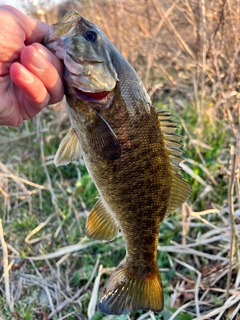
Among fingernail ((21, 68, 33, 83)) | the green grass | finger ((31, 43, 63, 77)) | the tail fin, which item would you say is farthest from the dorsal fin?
the green grass

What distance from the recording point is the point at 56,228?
3150 millimetres

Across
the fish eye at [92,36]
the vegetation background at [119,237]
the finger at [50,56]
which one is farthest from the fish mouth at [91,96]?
the vegetation background at [119,237]

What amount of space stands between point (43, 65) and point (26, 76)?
79 millimetres

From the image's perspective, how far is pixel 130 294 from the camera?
1.81 meters

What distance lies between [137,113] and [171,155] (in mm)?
275

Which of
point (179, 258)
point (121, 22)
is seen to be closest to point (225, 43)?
point (121, 22)

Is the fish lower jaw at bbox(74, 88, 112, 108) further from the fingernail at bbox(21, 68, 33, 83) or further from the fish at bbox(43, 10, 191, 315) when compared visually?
the fingernail at bbox(21, 68, 33, 83)

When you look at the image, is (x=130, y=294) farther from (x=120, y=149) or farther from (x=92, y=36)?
(x=92, y=36)

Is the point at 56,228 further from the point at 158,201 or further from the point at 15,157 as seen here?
the point at 158,201

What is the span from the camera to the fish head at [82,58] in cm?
149

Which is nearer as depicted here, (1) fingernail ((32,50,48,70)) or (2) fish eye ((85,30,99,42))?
(1) fingernail ((32,50,48,70))

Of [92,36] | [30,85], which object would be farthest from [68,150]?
[92,36]

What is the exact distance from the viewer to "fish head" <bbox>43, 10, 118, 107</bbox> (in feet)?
4.89

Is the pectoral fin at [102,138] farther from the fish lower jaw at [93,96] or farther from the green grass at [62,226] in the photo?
the green grass at [62,226]
